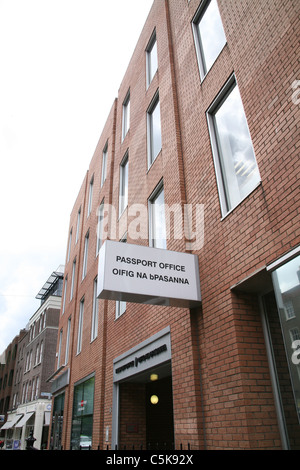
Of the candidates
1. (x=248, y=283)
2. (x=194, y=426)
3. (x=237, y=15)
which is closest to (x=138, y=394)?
(x=194, y=426)

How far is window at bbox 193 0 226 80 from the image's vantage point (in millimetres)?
7602

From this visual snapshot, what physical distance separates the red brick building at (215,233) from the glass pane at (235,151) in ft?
0.09

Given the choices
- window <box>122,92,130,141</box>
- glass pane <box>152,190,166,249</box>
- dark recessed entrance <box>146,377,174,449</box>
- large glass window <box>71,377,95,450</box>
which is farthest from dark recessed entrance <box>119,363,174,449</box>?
window <box>122,92,130,141</box>

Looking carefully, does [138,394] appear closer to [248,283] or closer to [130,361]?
[130,361]

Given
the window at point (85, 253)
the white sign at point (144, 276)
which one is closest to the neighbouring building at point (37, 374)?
the window at point (85, 253)

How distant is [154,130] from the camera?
10.8 m

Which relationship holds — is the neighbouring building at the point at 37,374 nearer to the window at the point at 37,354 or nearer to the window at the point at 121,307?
the window at the point at 37,354

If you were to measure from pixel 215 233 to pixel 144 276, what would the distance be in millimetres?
1462

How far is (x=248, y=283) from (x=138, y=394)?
6.27m

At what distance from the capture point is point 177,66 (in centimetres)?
937

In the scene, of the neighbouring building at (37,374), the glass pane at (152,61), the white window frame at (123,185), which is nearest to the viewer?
the glass pane at (152,61)

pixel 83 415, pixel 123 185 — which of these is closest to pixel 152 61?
pixel 123 185

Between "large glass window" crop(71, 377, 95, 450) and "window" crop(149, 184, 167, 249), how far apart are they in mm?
6004

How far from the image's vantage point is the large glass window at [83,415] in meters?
11.8
